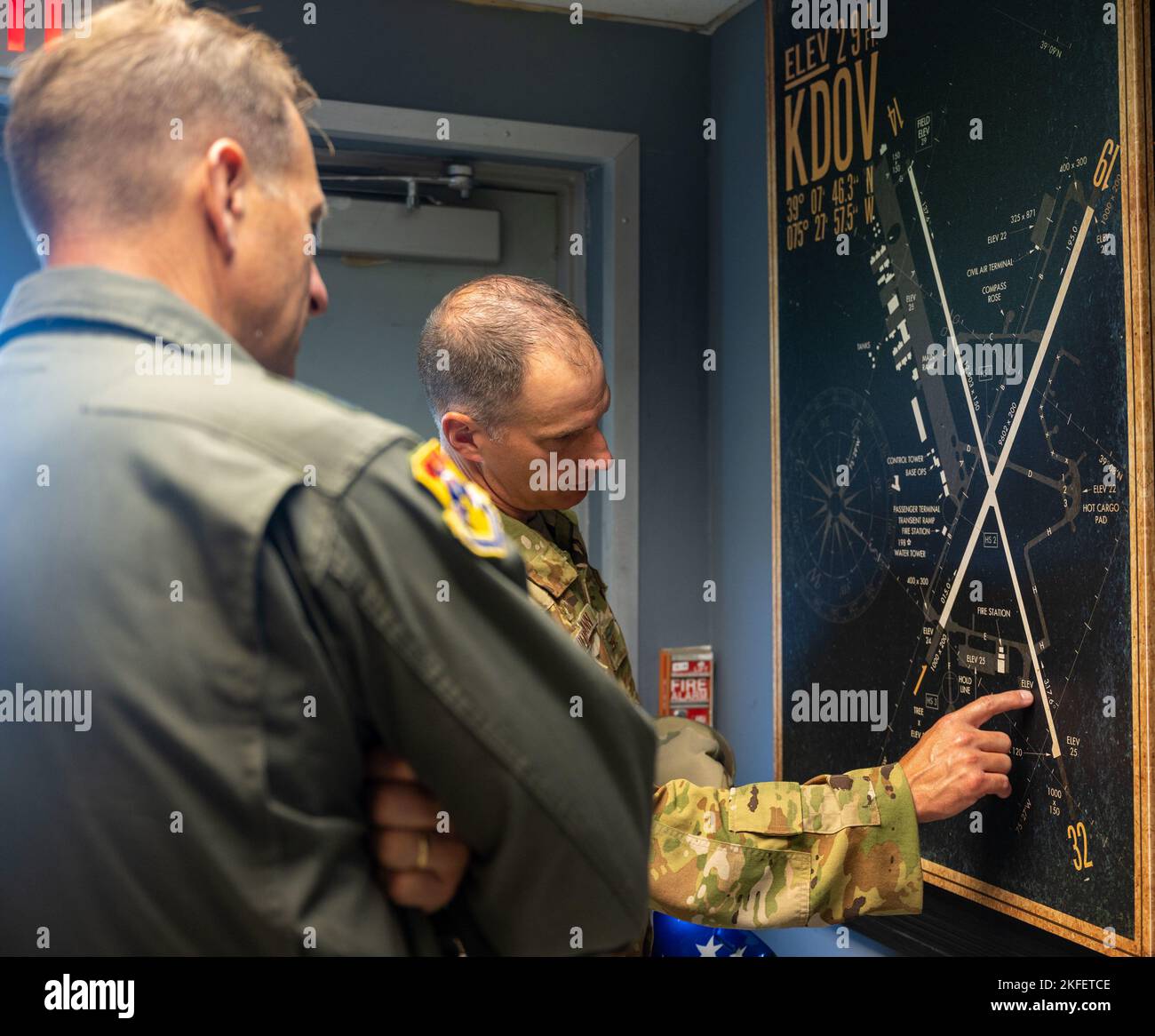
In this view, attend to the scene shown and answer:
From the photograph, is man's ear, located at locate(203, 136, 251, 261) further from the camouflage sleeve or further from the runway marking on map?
the runway marking on map

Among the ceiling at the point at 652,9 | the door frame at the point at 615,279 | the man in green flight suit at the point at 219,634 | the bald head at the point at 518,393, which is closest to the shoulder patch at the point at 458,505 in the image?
the man in green flight suit at the point at 219,634

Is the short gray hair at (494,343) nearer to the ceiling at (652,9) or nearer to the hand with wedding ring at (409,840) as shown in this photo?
the hand with wedding ring at (409,840)

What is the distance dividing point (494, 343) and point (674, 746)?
637mm

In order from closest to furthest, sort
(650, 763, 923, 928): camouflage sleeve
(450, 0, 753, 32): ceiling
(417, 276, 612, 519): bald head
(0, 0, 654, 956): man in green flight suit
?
1. (0, 0, 654, 956): man in green flight suit
2. (650, 763, 923, 928): camouflage sleeve
3. (417, 276, 612, 519): bald head
4. (450, 0, 753, 32): ceiling

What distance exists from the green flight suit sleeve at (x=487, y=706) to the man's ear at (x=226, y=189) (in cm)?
18

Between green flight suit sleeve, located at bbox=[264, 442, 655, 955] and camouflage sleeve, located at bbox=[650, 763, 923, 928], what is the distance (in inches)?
30.2

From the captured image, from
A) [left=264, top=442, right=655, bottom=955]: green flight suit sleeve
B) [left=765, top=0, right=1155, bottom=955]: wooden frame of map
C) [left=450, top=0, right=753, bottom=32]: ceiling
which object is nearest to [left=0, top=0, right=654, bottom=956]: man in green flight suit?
[left=264, top=442, right=655, bottom=955]: green flight suit sleeve

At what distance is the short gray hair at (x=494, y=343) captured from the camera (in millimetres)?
1528

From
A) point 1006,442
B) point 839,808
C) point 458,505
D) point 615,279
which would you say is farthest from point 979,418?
point 458,505

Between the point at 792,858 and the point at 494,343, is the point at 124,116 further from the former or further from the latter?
the point at 792,858

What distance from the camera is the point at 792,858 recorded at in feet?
4.66

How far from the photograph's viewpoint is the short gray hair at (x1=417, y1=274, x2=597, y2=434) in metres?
1.53

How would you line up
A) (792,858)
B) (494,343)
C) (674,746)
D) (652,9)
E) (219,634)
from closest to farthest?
(219,634) < (792,858) < (494,343) < (674,746) < (652,9)
